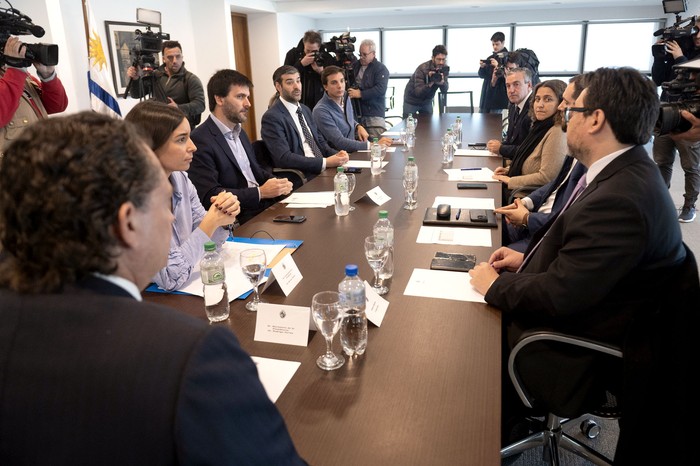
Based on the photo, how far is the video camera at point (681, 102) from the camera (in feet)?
5.92

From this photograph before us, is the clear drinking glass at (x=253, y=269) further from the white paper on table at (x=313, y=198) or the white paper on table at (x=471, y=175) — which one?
the white paper on table at (x=471, y=175)

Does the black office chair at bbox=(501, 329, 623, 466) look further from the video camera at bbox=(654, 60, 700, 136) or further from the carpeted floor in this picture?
the video camera at bbox=(654, 60, 700, 136)

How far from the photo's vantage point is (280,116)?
368 centimetres

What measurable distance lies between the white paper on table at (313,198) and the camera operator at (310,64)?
289cm

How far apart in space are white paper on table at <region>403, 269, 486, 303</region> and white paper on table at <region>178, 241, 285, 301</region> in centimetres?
48

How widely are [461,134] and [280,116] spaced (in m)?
1.81

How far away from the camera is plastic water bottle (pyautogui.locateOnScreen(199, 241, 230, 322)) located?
141 cm

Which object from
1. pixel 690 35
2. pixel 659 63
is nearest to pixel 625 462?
pixel 690 35

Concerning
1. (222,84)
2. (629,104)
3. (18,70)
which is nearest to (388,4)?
(222,84)

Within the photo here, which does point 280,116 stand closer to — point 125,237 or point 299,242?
point 299,242

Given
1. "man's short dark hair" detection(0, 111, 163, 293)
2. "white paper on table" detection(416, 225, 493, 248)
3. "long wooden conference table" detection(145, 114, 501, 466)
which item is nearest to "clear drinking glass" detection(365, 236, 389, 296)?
"long wooden conference table" detection(145, 114, 501, 466)

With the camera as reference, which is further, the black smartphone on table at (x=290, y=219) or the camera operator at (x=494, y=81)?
the camera operator at (x=494, y=81)

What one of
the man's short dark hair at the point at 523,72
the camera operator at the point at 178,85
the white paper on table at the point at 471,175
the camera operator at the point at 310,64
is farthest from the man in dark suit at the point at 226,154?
the camera operator at the point at 310,64

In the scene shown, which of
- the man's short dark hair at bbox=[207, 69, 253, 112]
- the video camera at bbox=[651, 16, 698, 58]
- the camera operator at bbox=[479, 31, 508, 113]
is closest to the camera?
the man's short dark hair at bbox=[207, 69, 253, 112]
